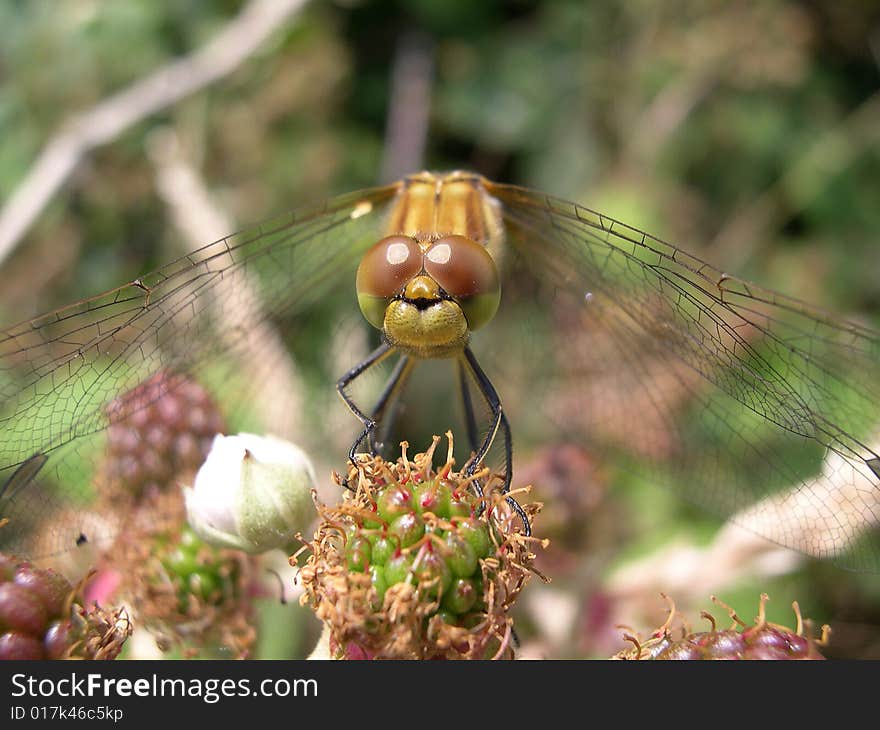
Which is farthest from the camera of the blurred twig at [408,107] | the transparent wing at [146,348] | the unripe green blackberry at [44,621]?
the blurred twig at [408,107]

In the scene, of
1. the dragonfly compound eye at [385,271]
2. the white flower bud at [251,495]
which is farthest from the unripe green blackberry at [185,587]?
the dragonfly compound eye at [385,271]

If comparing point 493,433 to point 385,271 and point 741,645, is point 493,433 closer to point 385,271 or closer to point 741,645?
point 385,271

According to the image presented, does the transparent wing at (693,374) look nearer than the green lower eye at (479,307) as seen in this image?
No

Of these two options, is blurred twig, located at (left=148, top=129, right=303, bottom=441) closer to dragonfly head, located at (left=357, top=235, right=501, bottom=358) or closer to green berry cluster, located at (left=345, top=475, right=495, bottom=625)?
dragonfly head, located at (left=357, top=235, right=501, bottom=358)

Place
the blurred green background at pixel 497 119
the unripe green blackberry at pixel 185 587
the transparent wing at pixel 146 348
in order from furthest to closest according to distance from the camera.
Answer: the blurred green background at pixel 497 119
the unripe green blackberry at pixel 185 587
the transparent wing at pixel 146 348

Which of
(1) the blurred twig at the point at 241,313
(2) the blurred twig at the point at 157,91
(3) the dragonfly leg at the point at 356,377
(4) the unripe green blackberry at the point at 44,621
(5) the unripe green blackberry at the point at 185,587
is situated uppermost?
(2) the blurred twig at the point at 157,91

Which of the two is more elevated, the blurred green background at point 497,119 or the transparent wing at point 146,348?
the blurred green background at point 497,119

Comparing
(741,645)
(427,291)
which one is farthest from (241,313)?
(741,645)

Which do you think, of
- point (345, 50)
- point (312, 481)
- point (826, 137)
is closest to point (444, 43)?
point (345, 50)

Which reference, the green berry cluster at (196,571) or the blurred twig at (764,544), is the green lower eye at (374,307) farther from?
the blurred twig at (764,544)
